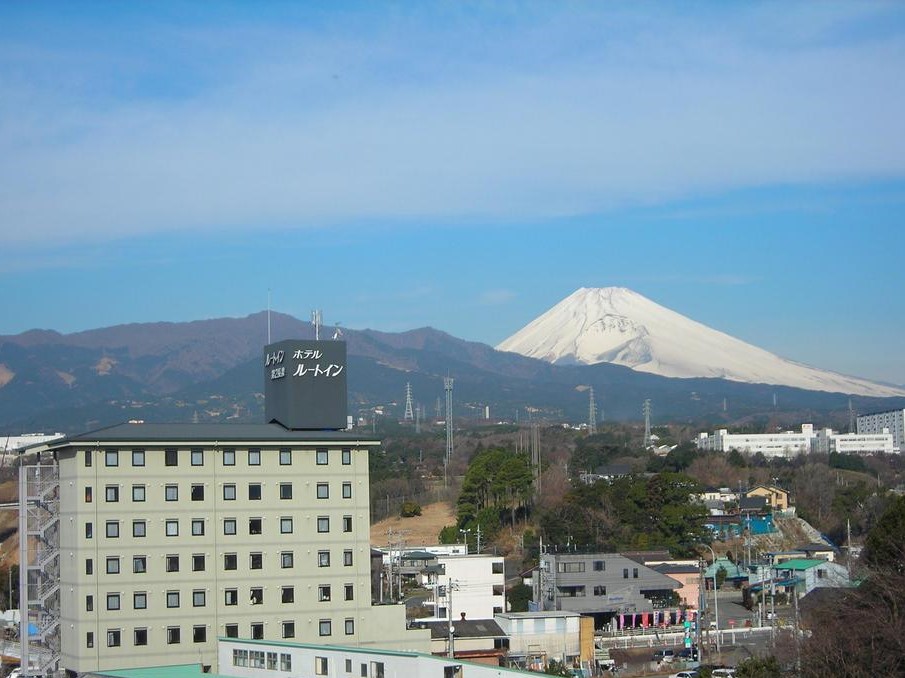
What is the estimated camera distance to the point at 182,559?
42.5 m

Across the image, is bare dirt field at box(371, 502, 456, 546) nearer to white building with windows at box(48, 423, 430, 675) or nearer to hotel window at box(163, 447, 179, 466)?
white building with windows at box(48, 423, 430, 675)

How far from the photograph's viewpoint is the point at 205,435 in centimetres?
4328

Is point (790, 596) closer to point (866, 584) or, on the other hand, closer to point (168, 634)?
point (866, 584)

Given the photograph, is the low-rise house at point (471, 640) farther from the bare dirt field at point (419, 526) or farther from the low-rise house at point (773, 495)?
the low-rise house at point (773, 495)

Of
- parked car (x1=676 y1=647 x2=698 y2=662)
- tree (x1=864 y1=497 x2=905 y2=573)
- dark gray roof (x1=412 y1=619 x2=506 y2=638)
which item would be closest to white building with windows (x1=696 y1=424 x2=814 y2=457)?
parked car (x1=676 y1=647 x2=698 y2=662)

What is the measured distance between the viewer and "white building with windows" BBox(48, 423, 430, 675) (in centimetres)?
4147

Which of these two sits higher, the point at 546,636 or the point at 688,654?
the point at 546,636

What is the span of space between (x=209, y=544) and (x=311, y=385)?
6.16 m

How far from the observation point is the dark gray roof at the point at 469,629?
50.1 meters

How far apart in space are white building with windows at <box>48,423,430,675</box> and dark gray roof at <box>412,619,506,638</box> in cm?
582

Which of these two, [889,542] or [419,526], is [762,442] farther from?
[889,542]

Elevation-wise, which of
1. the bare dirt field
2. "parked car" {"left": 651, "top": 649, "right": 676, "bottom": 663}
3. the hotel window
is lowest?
"parked car" {"left": 651, "top": 649, "right": 676, "bottom": 663}

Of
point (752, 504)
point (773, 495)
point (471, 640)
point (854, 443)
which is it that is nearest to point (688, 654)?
point (471, 640)

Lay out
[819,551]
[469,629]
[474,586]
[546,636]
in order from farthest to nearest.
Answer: [819,551] < [474,586] < [546,636] < [469,629]
